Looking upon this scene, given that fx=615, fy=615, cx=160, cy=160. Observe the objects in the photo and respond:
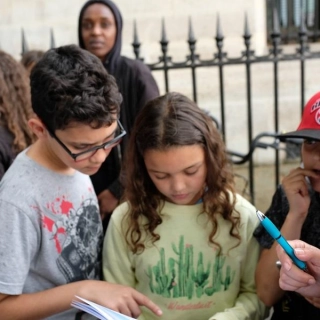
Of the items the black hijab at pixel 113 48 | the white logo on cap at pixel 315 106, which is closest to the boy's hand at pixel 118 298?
the white logo on cap at pixel 315 106

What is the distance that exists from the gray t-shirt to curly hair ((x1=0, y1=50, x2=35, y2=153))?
2.59ft

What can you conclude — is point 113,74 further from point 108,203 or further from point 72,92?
point 72,92

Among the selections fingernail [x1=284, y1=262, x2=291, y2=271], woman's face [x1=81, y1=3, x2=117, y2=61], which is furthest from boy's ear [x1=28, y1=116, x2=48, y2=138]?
woman's face [x1=81, y1=3, x2=117, y2=61]

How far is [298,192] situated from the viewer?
6.73ft

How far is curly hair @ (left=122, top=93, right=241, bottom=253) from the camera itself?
7.05 feet

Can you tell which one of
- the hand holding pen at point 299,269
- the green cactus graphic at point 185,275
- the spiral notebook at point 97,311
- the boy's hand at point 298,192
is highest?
the boy's hand at point 298,192

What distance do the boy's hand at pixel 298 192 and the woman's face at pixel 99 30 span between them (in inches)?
69.9

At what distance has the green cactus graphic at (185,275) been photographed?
2.16 metres

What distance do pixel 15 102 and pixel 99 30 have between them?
0.75 m

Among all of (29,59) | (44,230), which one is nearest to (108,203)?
(44,230)

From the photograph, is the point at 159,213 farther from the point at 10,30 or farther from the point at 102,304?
the point at 10,30

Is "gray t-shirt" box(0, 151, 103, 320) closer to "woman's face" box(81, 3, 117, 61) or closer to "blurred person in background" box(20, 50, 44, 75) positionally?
"woman's face" box(81, 3, 117, 61)

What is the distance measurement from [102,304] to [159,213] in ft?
1.34

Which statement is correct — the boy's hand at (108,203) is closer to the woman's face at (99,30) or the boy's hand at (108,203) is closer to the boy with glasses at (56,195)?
the woman's face at (99,30)
